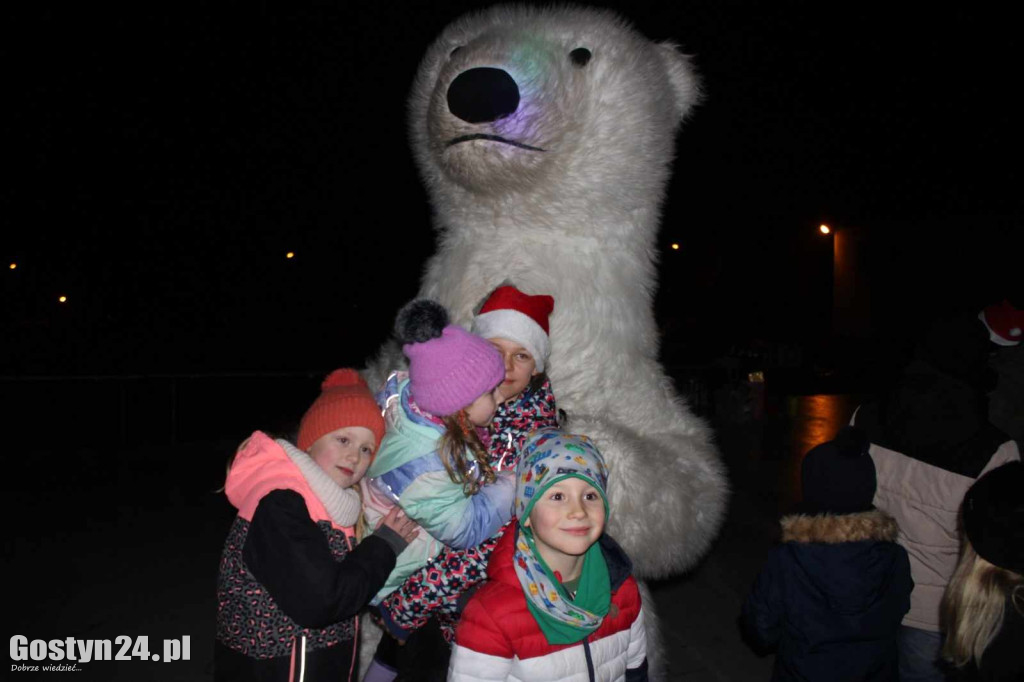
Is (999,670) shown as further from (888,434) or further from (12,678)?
(12,678)

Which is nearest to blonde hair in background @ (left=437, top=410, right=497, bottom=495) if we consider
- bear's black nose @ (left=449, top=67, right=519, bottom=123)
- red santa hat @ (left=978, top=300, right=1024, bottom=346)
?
bear's black nose @ (left=449, top=67, right=519, bottom=123)

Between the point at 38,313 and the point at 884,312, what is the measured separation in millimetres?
28153

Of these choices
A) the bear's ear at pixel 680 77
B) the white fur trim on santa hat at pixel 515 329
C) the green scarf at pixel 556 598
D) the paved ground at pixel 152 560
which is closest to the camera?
the green scarf at pixel 556 598

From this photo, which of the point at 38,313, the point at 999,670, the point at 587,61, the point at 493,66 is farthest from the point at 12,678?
the point at 38,313

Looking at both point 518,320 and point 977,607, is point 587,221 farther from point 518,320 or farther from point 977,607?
point 977,607

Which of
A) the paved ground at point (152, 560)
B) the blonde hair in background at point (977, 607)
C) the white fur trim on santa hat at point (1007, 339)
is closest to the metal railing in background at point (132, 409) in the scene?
the paved ground at point (152, 560)

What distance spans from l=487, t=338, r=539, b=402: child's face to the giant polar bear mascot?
0.23 m

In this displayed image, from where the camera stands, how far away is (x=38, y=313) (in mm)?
24391

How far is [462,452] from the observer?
183cm

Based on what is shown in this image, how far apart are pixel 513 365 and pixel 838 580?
4.01 feet

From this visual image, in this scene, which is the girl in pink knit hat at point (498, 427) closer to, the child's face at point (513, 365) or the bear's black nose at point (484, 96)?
the child's face at point (513, 365)

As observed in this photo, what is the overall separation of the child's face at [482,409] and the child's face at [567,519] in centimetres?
30

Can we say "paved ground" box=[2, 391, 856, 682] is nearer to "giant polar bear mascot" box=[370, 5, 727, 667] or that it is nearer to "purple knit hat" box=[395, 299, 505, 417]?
"giant polar bear mascot" box=[370, 5, 727, 667]

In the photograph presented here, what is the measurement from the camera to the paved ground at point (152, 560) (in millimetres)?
3695
